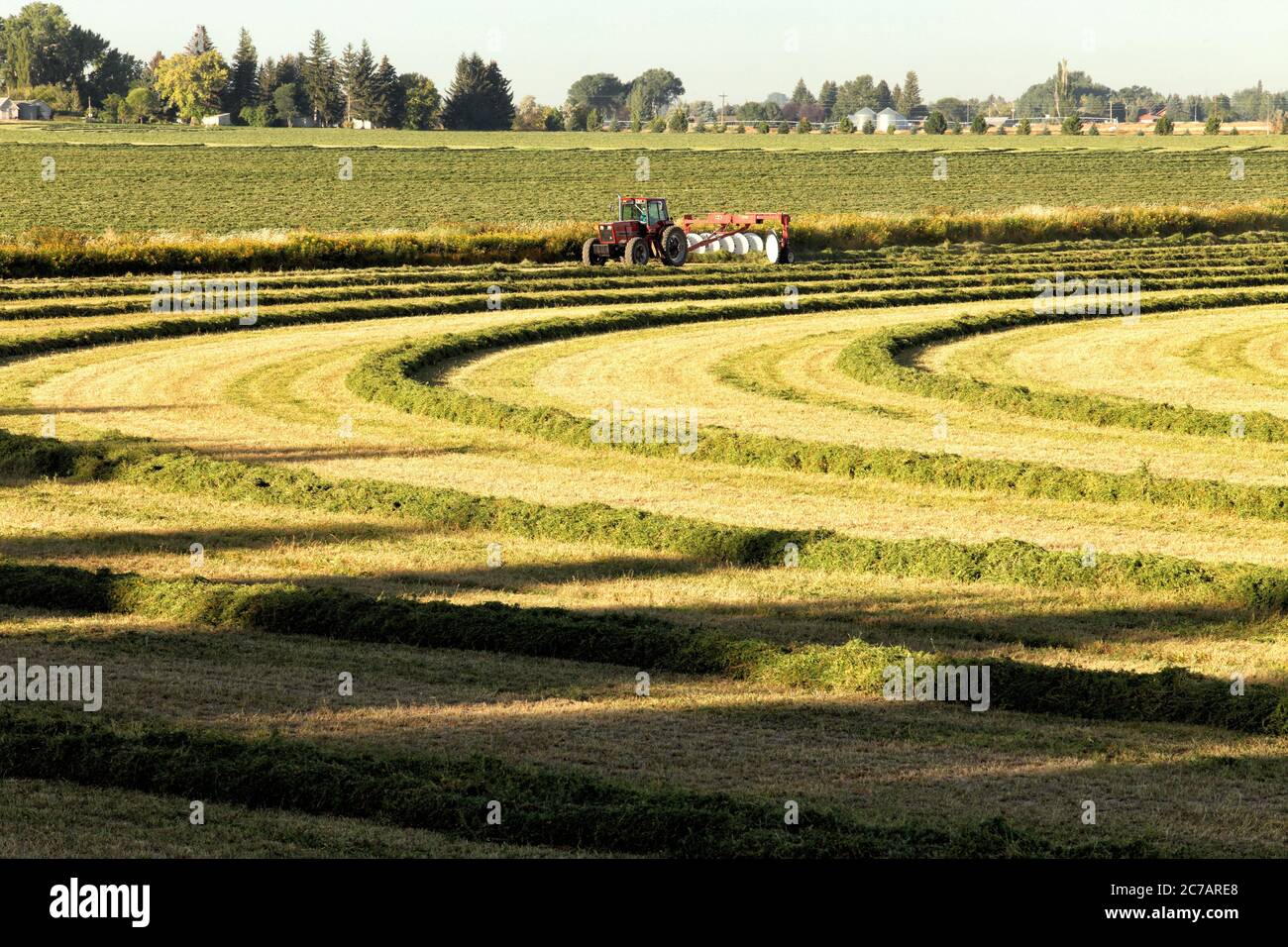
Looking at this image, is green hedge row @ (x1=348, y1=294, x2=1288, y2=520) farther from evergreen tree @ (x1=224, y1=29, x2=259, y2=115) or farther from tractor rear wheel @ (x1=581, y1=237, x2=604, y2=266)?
evergreen tree @ (x1=224, y1=29, x2=259, y2=115)

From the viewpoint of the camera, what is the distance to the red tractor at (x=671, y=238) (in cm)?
4850

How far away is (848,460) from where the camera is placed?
71.7 feet

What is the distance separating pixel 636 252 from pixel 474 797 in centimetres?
3953

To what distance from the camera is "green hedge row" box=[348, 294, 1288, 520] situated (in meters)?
19.5

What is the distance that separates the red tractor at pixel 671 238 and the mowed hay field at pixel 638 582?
10.5m

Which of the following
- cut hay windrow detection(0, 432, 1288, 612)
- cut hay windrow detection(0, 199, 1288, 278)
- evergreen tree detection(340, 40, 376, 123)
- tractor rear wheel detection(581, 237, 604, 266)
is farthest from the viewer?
evergreen tree detection(340, 40, 376, 123)

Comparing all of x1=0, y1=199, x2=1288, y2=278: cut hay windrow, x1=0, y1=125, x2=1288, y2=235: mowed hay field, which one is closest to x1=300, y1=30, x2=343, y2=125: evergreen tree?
x1=0, y1=125, x2=1288, y2=235: mowed hay field

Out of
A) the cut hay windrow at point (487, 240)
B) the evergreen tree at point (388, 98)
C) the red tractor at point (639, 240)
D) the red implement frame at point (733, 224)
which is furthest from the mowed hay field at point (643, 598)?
the evergreen tree at point (388, 98)

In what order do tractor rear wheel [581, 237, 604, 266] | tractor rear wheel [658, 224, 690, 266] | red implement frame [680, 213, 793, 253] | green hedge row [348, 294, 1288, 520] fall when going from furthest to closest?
1. red implement frame [680, 213, 793, 253]
2. tractor rear wheel [658, 224, 690, 266]
3. tractor rear wheel [581, 237, 604, 266]
4. green hedge row [348, 294, 1288, 520]

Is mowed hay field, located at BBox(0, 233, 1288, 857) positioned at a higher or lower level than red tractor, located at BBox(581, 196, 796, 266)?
lower

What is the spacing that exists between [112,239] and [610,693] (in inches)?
1499

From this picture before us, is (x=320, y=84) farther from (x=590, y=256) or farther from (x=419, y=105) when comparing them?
(x=590, y=256)

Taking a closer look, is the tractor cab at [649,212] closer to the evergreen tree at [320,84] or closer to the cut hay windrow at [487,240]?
the cut hay windrow at [487,240]
